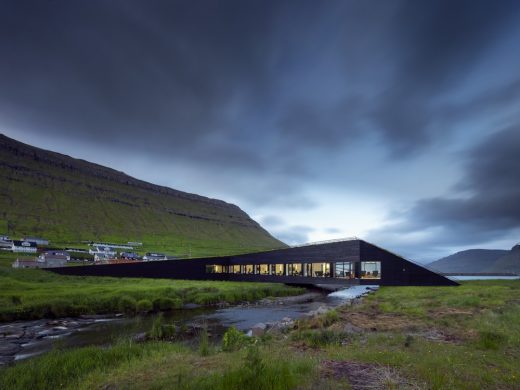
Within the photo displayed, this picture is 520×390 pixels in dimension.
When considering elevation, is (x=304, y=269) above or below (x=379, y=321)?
above

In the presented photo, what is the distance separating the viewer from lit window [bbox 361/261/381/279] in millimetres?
49500

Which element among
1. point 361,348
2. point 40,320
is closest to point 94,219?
point 40,320

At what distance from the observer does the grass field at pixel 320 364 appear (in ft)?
25.4

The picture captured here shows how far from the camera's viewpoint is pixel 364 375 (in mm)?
8539

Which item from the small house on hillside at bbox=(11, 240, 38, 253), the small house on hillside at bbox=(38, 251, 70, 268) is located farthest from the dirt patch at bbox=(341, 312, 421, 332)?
the small house on hillside at bbox=(11, 240, 38, 253)

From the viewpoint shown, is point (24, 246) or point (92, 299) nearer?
point (92, 299)

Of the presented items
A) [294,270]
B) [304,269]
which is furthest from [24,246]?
[304,269]

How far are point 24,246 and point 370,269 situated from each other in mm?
119428

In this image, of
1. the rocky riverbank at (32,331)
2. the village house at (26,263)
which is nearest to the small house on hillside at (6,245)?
the village house at (26,263)

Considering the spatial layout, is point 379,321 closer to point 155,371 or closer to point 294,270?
point 155,371

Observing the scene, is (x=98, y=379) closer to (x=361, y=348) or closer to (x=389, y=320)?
(x=361, y=348)

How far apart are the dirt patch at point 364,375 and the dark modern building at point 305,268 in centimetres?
4290

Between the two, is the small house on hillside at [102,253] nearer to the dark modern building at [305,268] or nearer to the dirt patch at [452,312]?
the dark modern building at [305,268]

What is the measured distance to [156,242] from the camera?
174875 millimetres
